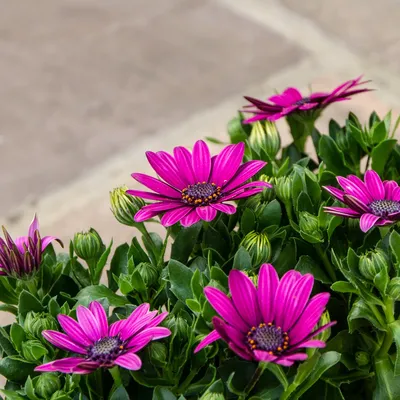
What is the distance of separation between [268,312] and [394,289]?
2.9 inches

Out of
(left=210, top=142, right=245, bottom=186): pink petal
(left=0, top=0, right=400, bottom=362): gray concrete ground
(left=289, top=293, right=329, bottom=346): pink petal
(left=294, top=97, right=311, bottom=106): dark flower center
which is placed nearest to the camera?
(left=289, top=293, right=329, bottom=346): pink petal

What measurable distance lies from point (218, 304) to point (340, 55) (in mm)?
1012

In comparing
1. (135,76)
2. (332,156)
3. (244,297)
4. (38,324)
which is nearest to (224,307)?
(244,297)

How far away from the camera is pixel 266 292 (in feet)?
1.20

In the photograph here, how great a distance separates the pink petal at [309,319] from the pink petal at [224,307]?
2cm

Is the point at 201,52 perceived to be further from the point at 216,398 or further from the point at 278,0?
the point at 216,398

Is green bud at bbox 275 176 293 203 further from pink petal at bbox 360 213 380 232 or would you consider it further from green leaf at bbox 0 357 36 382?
green leaf at bbox 0 357 36 382

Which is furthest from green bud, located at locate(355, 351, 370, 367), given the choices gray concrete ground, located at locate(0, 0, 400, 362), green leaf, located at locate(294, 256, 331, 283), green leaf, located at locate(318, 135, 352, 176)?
gray concrete ground, located at locate(0, 0, 400, 362)

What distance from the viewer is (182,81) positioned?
51.9 inches

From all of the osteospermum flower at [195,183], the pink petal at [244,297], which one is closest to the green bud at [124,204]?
the osteospermum flower at [195,183]

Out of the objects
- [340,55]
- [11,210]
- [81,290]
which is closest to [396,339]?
[81,290]

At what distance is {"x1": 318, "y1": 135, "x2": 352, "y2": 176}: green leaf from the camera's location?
530mm

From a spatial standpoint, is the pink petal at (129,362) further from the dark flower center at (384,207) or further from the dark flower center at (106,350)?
the dark flower center at (384,207)

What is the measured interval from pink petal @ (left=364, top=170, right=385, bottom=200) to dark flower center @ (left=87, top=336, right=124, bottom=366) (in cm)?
17
